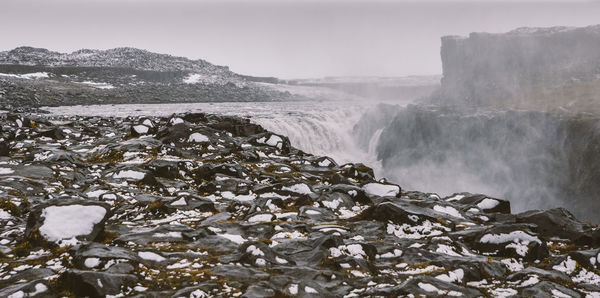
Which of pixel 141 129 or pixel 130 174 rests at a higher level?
→ pixel 141 129

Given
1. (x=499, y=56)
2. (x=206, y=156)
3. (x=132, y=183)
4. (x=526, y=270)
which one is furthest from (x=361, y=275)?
(x=499, y=56)

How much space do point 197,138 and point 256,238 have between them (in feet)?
39.1

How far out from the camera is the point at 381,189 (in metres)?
13.8

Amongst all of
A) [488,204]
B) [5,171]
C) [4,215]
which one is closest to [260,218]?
[4,215]

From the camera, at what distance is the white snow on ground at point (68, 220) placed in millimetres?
7926

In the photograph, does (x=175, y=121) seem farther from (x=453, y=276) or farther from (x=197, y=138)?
(x=453, y=276)

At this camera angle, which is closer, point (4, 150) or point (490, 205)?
point (490, 205)

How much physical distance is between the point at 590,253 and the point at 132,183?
1202cm

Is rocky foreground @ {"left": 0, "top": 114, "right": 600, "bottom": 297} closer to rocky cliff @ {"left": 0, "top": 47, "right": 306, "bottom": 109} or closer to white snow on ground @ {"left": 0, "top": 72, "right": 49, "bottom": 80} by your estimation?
rocky cliff @ {"left": 0, "top": 47, "right": 306, "bottom": 109}

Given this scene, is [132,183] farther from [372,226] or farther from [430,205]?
[430,205]

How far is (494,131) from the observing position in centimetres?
6775

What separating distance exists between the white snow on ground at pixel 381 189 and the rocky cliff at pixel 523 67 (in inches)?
3308

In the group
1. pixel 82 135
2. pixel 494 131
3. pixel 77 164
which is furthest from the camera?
pixel 494 131

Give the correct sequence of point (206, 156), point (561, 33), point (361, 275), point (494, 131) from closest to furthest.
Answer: point (361, 275)
point (206, 156)
point (494, 131)
point (561, 33)
